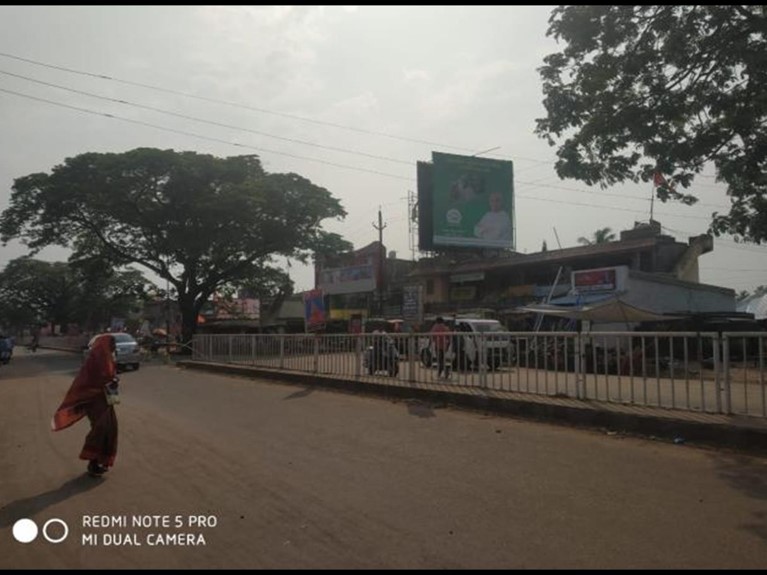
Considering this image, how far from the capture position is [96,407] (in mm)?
7234

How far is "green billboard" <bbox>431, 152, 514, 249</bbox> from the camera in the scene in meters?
36.1

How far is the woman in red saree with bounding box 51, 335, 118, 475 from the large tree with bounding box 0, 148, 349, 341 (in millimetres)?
27498

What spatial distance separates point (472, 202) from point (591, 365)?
28383 mm

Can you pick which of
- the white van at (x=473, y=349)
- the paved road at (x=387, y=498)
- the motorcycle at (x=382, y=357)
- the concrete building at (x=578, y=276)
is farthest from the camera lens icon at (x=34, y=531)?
the concrete building at (x=578, y=276)

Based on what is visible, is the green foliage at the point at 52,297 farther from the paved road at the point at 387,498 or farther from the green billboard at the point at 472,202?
the paved road at the point at 387,498

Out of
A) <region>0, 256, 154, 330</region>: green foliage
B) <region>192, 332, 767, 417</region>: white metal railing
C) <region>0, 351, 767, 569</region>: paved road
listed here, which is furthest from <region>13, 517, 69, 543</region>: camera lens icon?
<region>0, 256, 154, 330</region>: green foliage

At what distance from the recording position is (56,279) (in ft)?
255

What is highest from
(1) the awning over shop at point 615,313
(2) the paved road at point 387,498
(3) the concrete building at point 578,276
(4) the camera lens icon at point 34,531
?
(3) the concrete building at point 578,276

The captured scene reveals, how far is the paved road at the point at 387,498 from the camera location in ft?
14.1

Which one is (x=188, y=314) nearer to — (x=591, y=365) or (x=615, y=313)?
(x=615, y=313)

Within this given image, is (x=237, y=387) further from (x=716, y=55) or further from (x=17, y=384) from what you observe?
(x=716, y=55)

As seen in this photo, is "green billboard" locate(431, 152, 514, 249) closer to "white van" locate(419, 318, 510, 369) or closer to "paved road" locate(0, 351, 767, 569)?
"white van" locate(419, 318, 510, 369)

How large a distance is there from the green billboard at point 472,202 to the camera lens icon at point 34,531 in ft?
104

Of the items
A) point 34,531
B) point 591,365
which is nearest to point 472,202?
point 591,365
